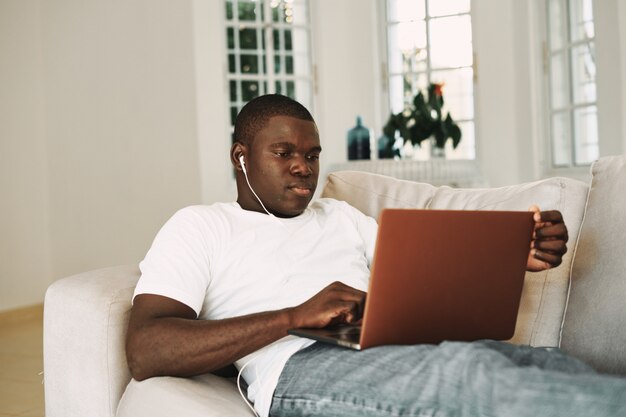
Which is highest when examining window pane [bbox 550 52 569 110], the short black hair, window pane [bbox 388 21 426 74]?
window pane [bbox 388 21 426 74]

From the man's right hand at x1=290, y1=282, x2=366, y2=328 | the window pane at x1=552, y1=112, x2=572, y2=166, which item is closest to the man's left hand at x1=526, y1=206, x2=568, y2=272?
the man's right hand at x1=290, y1=282, x2=366, y2=328

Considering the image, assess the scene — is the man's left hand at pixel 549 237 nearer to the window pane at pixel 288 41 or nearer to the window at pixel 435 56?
the window at pixel 435 56

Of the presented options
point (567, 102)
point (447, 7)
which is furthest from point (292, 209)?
point (447, 7)

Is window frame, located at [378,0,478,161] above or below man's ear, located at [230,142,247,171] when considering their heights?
above

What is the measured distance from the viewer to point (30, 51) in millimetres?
5336

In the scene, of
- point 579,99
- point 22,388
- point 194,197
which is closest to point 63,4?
point 194,197

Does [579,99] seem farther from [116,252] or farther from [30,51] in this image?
[30,51]

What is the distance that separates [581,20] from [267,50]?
2269 mm

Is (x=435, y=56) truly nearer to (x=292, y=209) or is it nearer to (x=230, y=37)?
(x=230, y=37)

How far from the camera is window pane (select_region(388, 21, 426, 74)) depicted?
239 inches

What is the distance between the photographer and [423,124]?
17.3 feet

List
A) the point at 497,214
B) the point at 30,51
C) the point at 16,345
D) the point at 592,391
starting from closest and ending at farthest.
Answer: the point at 592,391, the point at 497,214, the point at 16,345, the point at 30,51

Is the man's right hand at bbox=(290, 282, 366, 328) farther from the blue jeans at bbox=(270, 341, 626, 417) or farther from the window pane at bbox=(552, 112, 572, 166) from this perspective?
the window pane at bbox=(552, 112, 572, 166)

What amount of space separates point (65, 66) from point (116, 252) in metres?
1.36
